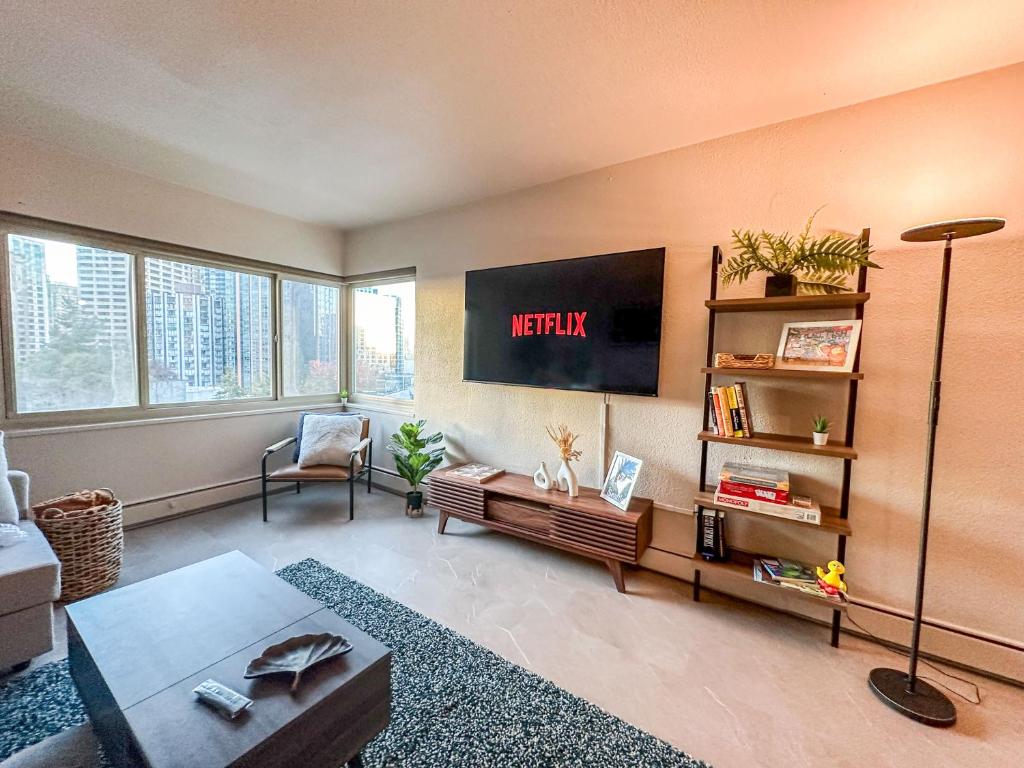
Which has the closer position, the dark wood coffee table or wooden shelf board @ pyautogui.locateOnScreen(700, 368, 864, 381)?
the dark wood coffee table

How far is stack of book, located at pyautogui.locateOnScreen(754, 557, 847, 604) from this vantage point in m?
1.81

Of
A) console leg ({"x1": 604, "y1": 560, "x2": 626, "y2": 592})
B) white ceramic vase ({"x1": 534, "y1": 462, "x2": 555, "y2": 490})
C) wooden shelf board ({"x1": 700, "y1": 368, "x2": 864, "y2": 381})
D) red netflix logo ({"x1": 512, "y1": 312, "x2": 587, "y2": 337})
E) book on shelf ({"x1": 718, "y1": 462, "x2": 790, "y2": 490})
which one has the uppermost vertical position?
red netflix logo ({"x1": 512, "y1": 312, "x2": 587, "y2": 337})

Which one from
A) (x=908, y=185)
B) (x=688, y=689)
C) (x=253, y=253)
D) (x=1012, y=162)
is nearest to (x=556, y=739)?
(x=688, y=689)

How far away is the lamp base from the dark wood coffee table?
1885mm

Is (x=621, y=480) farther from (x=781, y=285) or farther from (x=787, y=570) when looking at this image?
(x=781, y=285)

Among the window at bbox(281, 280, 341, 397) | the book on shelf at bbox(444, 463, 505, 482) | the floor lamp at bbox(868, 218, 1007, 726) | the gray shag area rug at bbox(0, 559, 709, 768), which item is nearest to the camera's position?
the gray shag area rug at bbox(0, 559, 709, 768)

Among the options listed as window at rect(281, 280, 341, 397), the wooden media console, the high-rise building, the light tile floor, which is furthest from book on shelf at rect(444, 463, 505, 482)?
the high-rise building

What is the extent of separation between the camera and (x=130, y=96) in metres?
1.93

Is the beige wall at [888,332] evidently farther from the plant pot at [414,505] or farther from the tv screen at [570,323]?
the plant pot at [414,505]

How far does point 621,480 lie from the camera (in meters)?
2.42

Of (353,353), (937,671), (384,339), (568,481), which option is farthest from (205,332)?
(937,671)

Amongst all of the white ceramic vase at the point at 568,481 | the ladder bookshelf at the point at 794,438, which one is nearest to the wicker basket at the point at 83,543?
the white ceramic vase at the point at 568,481

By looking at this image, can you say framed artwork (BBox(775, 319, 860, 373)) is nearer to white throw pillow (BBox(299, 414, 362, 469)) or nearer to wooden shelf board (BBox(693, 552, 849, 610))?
wooden shelf board (BBox(693, 552, 849, 610))

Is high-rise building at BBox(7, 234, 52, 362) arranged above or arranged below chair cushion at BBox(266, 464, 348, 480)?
above
